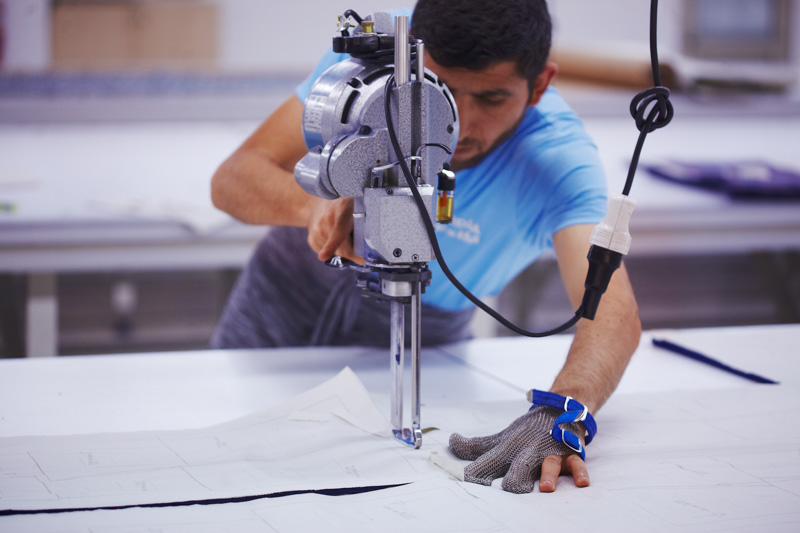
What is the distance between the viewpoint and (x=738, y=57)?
6781mm

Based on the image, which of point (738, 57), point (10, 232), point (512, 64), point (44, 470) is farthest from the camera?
point (738, 57)

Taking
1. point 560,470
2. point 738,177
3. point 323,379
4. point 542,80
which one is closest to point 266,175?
point 323,379

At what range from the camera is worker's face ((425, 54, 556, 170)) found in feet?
4.06

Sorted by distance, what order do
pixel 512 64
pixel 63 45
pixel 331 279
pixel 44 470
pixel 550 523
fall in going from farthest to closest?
pixel 63 45, pixel 331 279, pixel 512 64, pixel 44 470, pixel 550 523

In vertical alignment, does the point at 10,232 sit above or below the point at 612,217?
below

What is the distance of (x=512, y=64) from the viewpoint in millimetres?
1238

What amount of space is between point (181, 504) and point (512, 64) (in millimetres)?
784

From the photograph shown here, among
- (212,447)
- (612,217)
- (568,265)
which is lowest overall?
(212,447)

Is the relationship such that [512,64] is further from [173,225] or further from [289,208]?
[173,225]

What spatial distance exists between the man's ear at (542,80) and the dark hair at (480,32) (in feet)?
0.23

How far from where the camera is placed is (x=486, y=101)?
4.18 ft

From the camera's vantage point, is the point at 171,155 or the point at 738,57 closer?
the point at 171,155

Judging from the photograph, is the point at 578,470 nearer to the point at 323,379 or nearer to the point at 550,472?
the point at 550,472

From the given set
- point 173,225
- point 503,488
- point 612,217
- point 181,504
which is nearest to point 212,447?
point 181,504
